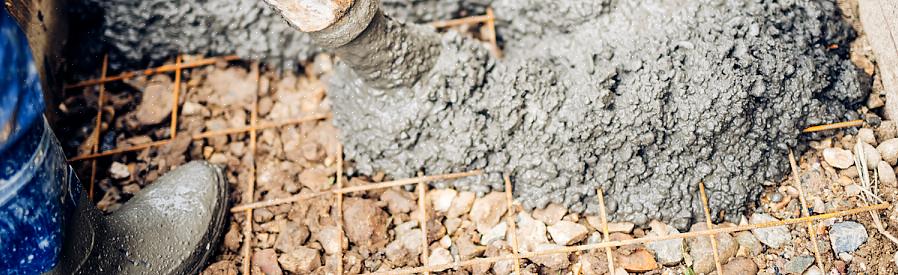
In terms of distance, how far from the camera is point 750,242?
181 centimetres

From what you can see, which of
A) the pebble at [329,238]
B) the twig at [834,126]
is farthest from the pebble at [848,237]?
the pebble at [329,238]

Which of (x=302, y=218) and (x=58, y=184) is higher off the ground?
(x=58, y=184)

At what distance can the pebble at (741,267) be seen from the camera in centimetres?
176

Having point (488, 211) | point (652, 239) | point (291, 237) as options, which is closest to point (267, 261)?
point (291, 237)

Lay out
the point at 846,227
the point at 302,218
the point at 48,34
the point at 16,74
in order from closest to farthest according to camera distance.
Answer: the point at 16,74, the point at 846,227, the point at 302,218, the point at 48,34

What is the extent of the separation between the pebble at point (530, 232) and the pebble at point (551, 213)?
0.05 ft

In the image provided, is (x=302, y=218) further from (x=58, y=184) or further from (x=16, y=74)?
(x=16, y=74)

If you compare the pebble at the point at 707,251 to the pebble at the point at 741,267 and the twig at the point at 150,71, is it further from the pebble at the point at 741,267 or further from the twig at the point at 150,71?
the twig at the point at 150,71

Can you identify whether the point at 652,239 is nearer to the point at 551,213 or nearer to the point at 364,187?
the point at 551,213

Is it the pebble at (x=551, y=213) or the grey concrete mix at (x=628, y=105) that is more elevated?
the grey concrete mix at (x=628, y=105)

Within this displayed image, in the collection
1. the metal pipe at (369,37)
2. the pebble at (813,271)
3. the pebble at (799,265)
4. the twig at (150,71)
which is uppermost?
the twig at (150,71)

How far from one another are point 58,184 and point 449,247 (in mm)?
896

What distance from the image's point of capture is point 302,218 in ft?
6.41

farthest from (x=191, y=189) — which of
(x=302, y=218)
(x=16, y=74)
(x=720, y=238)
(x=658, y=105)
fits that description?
(x=720, y=238)
